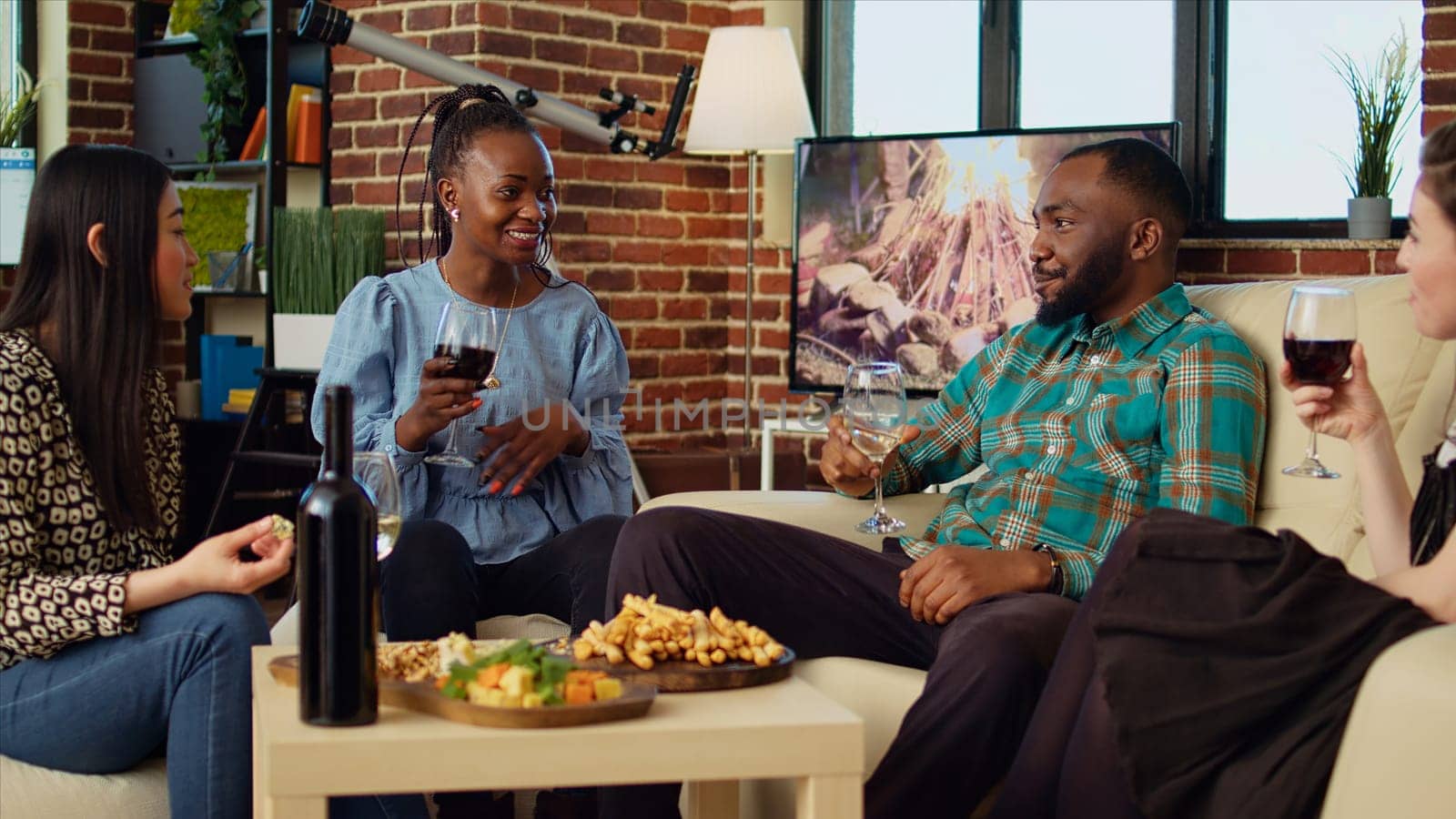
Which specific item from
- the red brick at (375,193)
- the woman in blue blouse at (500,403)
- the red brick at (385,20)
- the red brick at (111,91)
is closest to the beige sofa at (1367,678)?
the woman in blue blouse at (500,403)

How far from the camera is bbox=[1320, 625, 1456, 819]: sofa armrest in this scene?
1.42 metres

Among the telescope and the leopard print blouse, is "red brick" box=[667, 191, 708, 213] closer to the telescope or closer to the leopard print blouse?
the telescope

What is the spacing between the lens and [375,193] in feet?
15.3

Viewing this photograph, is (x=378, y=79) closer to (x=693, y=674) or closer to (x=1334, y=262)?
(x=1334, y=262)

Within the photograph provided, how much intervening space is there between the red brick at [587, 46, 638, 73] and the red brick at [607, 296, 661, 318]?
0.68m

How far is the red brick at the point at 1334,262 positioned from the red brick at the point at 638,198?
6.15ft

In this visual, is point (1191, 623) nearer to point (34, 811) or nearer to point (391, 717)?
point (391, 717)

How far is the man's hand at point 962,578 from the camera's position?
6.73ft

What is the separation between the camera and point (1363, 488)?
6.22 feet

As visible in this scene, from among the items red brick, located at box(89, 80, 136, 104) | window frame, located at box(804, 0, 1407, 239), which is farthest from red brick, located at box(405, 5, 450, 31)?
window frame, located at box(804, 0, 1407, 239)

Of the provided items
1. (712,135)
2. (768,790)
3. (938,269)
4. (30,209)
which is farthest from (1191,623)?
(712,135)

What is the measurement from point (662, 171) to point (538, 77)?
50 centimetres

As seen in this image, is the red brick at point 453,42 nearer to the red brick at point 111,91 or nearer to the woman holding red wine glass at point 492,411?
the red brick at point 111,91

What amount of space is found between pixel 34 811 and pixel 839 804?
934 mm
